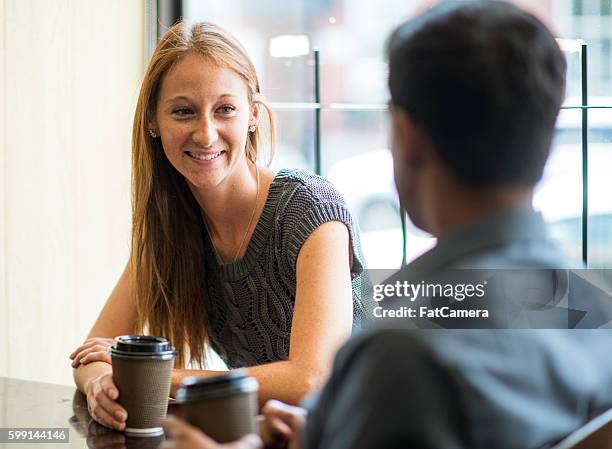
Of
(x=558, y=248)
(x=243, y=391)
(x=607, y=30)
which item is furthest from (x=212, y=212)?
(x=607, y=30)

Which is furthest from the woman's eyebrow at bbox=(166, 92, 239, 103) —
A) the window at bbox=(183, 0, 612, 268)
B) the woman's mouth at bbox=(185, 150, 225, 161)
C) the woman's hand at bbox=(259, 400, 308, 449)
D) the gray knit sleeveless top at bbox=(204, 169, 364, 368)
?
the window at bbox=(183, 0, 612, 268)

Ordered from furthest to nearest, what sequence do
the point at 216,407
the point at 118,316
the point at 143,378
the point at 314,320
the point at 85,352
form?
the point at 118,316
the point at 85,352
the point at 314,320
the point at 143,378
the point at 216,407

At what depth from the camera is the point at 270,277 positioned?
1931 mm

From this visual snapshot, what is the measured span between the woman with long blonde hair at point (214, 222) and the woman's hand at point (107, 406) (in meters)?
0.32

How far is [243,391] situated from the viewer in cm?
85

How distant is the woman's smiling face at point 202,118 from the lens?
1842 mm

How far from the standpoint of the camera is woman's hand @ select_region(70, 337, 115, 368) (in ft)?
5.60

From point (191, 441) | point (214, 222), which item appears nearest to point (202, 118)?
point (214, 222)

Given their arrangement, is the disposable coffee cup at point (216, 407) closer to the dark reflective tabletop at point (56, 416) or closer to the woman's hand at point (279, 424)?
the woman's hand at point (279, 424)

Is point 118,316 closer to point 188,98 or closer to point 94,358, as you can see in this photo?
point 94,358

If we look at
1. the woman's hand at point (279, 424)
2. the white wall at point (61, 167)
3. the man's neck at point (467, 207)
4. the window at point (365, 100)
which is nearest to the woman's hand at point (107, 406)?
the woman's hand at point (279, 424)

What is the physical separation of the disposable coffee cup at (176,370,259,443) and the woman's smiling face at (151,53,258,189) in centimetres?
103

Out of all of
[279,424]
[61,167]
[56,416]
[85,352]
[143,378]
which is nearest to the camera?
[279,424]

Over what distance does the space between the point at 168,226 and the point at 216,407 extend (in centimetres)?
117
